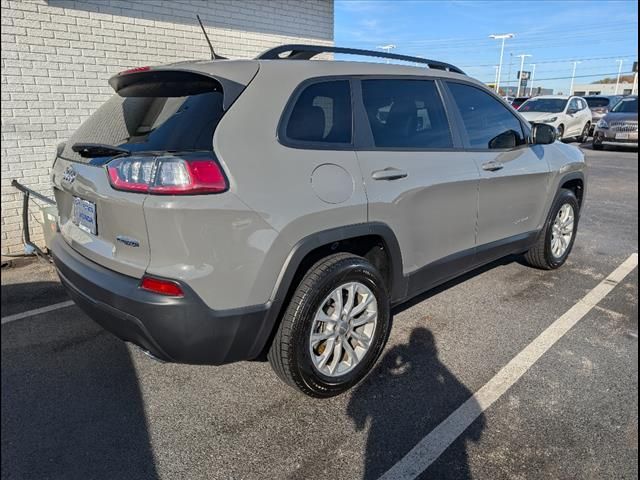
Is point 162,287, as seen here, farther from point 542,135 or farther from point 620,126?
point 620,126

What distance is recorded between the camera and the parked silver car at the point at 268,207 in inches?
80.3

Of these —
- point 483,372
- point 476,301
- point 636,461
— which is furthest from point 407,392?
point 476,301

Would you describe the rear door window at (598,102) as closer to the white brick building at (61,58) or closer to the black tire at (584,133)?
the black tire at (584,133)

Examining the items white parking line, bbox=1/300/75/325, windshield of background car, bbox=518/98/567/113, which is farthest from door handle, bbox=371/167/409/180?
windshield of background car, bbox=518/98/567/113

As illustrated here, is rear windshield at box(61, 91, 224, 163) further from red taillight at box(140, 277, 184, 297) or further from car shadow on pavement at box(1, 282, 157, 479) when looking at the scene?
car shadow on pavement at box(1, 282, 157, 479)

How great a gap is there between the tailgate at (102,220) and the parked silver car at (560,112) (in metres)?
15.3

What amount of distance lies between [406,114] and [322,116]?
0.75 meters

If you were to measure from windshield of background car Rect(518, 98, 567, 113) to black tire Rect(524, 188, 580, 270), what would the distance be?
42.5 feet

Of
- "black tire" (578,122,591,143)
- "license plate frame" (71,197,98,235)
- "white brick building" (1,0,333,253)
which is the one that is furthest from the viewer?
"black tire" (578,122,591,143)

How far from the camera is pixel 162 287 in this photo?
2049 mm

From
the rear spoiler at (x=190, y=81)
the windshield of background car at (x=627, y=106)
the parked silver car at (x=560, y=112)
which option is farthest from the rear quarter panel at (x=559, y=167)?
the windshield of background car at (x=627, y=106)

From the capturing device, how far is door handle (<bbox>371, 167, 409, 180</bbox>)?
8.59ft

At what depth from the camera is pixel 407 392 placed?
2721mm

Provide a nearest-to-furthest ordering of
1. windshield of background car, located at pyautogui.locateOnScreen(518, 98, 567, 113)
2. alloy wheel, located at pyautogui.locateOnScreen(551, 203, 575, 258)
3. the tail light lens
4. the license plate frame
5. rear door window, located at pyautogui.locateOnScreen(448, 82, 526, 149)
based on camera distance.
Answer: the tail light lens → the license plate frame → rear door window, located at pyautogui.locateOnScreen(448, 82, 526, 149) → alloy wheel, located at pyautogui.locateOnScreen(551, 203, 575, 258) → windshield of background car, located at pyautogui.locateOnScreen(518, 98, 567, 113)
